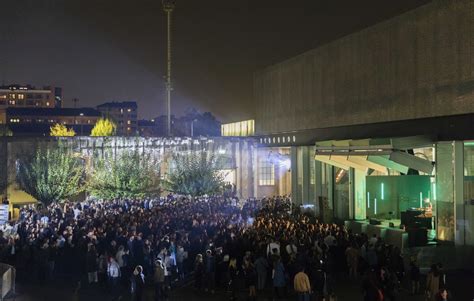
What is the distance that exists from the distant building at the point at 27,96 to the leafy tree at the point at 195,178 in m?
135

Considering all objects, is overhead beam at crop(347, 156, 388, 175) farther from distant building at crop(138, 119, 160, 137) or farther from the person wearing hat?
distant building at crop(138, 119, 160, 137)

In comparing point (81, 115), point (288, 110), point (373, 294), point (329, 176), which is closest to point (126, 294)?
point (373, 294)

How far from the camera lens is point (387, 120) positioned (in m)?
23.0

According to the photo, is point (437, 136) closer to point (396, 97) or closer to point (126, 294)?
point (396, 97)

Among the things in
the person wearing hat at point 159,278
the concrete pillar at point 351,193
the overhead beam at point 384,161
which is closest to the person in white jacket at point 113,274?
the person wearing hat at point 159,278

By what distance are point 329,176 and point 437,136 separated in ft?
32.1

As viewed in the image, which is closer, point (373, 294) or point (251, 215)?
point (373, 294)

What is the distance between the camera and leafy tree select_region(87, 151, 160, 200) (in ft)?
115

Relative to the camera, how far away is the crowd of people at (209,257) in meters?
14.3

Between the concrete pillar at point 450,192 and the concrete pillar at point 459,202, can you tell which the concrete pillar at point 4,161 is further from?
the concrete pillar at point 459,202

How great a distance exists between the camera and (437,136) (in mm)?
19609

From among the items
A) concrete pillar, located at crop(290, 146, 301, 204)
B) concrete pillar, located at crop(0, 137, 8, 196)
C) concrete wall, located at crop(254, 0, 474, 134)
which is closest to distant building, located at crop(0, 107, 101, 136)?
concrete pillar, located at crop(0, 137, 8, 196)

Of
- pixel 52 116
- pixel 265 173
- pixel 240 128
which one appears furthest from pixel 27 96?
pixel 265 173

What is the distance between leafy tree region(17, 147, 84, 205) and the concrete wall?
12789 mm
